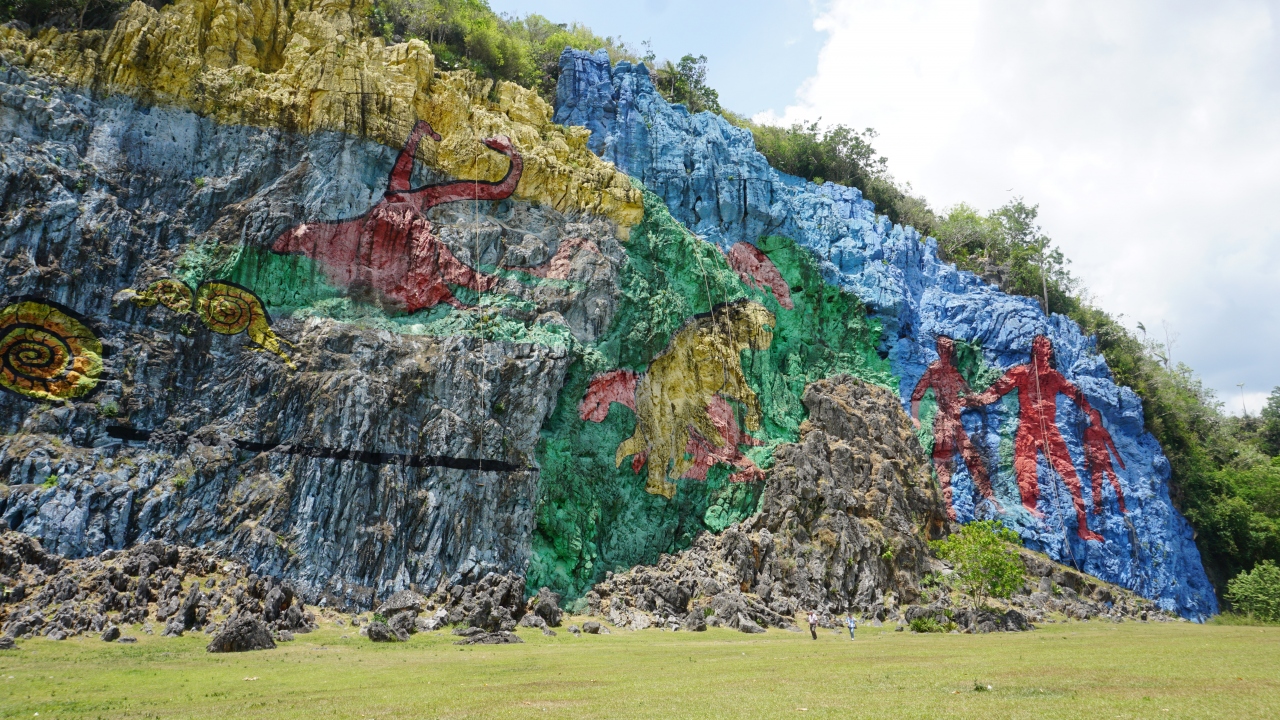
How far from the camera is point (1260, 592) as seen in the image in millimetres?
35094

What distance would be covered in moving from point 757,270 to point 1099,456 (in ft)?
68.3

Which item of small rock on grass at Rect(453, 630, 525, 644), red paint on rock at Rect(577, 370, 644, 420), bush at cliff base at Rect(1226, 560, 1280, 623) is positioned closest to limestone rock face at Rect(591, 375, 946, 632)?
red paint on rock at Rect(577, 370, 644, 420)

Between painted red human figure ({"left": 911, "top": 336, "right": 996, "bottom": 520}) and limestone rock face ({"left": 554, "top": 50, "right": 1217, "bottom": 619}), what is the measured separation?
18cm

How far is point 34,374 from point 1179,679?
92.6ft

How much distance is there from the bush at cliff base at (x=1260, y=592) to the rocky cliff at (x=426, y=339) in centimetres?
309

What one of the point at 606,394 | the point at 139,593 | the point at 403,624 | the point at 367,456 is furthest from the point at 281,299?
the point at 403,624

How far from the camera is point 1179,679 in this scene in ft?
41.2

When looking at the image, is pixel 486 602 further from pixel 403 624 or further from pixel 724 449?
pixel 724 449

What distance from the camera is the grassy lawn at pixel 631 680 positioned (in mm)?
10367

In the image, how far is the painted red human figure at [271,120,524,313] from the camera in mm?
27078

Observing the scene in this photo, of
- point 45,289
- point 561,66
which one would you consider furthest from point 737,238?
point 45,289

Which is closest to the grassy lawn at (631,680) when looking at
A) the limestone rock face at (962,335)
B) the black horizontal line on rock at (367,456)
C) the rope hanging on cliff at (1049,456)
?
the black horizontal line on rock at (367,456)

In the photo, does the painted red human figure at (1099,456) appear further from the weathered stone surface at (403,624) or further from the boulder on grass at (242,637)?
the boulder on grass at (242,637)

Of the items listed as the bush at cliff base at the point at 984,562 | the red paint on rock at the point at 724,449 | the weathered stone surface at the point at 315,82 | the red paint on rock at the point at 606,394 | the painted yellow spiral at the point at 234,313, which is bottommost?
the bush at cliff base at the point at 984,562
